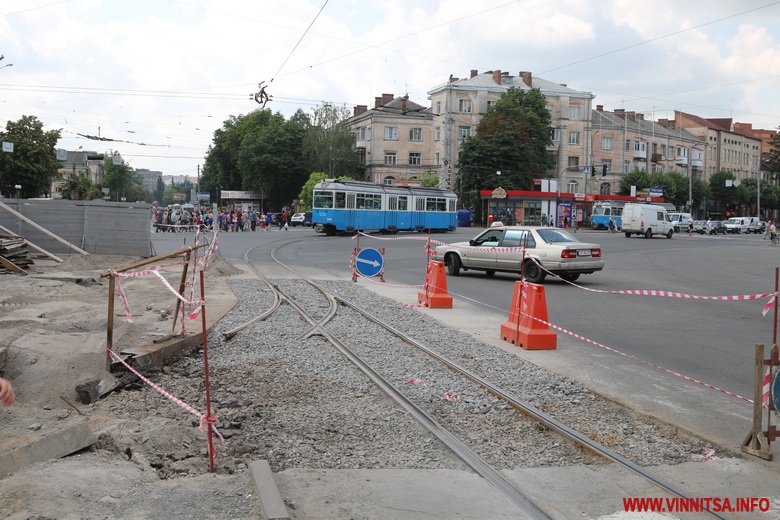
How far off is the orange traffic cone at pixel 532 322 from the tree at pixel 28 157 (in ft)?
179

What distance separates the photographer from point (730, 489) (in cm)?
518

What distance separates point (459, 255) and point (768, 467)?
15.9m

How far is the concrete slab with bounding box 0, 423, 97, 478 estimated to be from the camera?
507 centimetres

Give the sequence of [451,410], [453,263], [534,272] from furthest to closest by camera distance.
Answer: [453,263] → [534,272] → [451,410]

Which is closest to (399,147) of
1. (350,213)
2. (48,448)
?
(350,213)

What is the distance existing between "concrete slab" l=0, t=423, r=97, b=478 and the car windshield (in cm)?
1545

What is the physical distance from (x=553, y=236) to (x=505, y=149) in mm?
57222

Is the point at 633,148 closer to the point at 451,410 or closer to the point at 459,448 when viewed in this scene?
the point at 451,410

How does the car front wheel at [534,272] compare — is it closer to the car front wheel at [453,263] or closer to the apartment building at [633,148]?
the car front wheel at [453,263]

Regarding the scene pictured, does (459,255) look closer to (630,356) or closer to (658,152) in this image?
(630,356)

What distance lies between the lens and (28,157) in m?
57.5

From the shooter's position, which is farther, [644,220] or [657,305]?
[644,220]

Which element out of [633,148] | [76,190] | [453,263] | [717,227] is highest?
[633,148]

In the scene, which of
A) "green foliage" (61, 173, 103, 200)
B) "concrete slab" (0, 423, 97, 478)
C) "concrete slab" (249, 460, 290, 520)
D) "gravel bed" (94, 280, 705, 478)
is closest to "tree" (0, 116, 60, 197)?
"green foliage" (61, 173, 103, 200)
